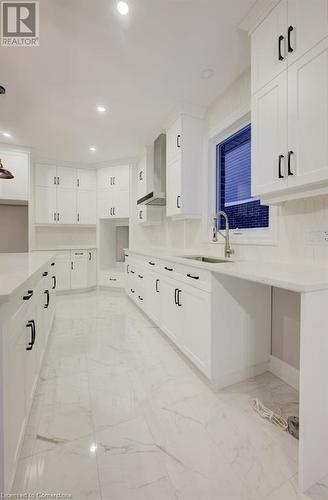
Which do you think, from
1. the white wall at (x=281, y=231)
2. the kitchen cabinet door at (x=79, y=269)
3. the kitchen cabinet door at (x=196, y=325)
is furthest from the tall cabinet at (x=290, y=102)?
the kitchen cabinet door at (x=79, y=269)

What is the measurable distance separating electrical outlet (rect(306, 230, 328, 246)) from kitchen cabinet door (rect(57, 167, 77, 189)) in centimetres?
468

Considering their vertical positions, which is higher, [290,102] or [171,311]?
[290,102]

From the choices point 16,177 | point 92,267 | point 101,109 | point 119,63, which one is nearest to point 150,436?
point 119,63

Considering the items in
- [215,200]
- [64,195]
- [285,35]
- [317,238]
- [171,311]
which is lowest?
[171,311]

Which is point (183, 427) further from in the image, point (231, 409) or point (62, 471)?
point (62, 471)

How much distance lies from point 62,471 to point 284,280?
1.38 meters

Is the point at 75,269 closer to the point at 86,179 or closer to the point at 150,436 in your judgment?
the point at 86,179

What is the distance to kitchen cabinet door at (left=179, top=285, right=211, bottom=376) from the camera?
1.80 m

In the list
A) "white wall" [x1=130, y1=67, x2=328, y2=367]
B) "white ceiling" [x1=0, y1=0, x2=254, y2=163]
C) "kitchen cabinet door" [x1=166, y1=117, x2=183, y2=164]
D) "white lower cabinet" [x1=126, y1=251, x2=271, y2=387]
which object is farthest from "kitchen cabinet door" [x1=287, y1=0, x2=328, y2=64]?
"kitchen cabinet door" [x1=166, y1=117, x2=183, y2=164]

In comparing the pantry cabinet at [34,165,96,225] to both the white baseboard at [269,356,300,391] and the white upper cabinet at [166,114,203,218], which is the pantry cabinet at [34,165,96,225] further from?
the white baseboard at [269,356,300,391]

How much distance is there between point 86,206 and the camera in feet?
17.3

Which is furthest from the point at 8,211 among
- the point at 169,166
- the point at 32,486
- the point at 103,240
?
the point at 32,486

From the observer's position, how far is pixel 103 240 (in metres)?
5.36

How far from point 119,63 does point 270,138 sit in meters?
1.54
